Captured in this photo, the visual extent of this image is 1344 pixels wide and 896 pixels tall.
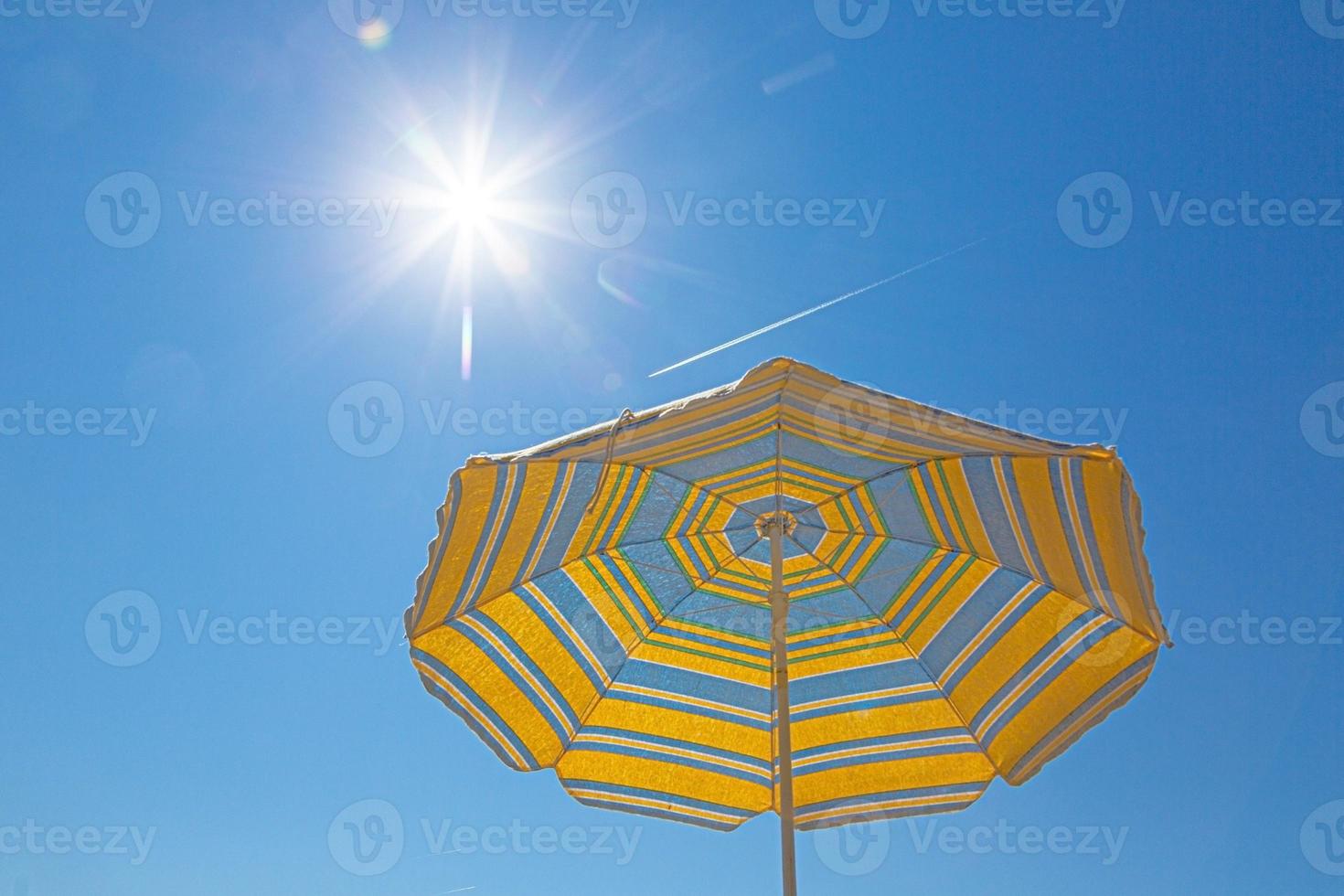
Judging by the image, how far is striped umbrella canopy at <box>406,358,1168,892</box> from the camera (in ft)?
9.74

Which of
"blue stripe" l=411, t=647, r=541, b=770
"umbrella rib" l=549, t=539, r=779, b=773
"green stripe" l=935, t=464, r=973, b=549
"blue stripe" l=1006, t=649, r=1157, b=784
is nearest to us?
"blue stripe" l=1006, t=649, r=1157, b=784

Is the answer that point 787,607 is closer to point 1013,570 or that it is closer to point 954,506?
point 954,506

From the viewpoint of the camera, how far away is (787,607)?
3.38 metres

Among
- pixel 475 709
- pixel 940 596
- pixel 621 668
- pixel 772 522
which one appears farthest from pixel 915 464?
pixel 475 709

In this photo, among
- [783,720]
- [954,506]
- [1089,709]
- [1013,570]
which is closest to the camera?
[783,720]

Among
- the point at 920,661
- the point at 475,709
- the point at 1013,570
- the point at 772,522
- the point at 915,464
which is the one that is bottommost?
the point at 475,709

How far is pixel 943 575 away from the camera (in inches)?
147

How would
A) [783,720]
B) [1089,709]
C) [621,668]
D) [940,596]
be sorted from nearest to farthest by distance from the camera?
[783,720], [1089,709], [940,596], [621,668]

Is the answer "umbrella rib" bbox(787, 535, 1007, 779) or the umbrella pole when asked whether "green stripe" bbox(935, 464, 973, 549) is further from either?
the umbrella pole

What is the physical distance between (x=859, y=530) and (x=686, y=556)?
0.71m

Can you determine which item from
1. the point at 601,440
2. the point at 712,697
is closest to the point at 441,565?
the point at 601,440

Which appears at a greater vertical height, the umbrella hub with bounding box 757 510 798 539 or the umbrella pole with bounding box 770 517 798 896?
the umbrella hub with bounding box 757 510 798 539

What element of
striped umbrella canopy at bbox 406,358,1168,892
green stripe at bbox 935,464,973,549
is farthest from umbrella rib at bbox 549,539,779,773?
green stripe at bbox 935,464,973,549

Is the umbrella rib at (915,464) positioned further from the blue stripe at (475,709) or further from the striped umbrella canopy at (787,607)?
the blue stripe at (475,709)
